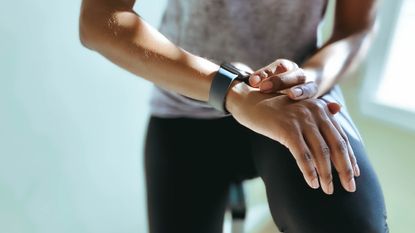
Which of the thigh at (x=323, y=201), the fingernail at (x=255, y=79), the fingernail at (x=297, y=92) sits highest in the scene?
the fingernail at (x=255, y=79)

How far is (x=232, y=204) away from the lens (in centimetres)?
90

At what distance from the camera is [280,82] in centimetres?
61

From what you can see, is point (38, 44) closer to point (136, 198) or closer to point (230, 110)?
point (230, 110)

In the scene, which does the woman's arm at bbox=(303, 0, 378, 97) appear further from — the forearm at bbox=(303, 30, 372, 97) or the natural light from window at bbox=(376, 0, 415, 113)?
the natural light from window at bbox=(376, 0, 415, 113)

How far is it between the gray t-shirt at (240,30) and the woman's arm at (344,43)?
50 mm

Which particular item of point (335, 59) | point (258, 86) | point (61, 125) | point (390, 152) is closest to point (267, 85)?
point (258, 86)

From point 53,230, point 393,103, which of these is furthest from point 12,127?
point 393,103

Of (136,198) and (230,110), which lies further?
(136,198)

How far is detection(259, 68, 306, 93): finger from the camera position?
61cm

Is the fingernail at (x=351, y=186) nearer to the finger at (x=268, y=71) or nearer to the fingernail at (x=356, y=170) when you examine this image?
the fingernail at (x=356, y=170)

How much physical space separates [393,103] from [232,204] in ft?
2.60

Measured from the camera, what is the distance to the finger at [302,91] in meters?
0.59

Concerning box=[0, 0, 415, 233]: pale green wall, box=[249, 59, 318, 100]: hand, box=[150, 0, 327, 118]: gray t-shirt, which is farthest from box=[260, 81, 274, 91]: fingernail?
box=[0, 0, 415, 233]: pale green wall

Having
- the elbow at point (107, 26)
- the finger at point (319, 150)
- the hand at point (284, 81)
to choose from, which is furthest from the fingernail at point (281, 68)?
the elbow at point (107, 26)
